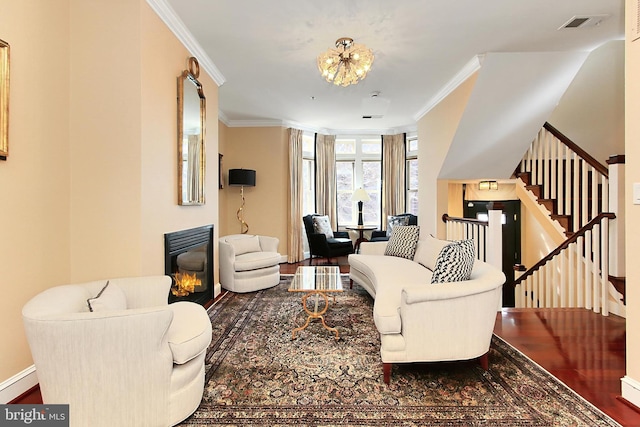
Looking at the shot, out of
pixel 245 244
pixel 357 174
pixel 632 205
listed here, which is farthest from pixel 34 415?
pixel 357 174

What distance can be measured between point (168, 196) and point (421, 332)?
2.38 m

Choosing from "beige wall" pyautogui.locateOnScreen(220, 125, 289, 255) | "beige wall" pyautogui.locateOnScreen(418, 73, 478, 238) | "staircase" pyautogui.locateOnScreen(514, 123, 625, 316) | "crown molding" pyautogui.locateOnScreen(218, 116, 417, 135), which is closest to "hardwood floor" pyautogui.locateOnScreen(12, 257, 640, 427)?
"staircase" pyautogui.locateOnScreen(514, 123, 625, 316)

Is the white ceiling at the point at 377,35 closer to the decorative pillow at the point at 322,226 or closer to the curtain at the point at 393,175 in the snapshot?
the curtain at the point at 393,175

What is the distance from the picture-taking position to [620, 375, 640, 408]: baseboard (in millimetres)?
1884

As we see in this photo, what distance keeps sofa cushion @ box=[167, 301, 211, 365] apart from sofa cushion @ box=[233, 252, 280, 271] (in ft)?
7.00

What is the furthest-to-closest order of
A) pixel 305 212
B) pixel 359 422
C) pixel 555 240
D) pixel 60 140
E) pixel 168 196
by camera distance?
pixel 305 212, pixel 555 240, pixel 168 196, pixel 60 140, pixel 359 422

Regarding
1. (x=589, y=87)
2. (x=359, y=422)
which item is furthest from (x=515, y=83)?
(x=359, y=422)

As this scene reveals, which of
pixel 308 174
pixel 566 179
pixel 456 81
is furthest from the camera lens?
pixel 308 174

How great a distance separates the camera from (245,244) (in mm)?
4883

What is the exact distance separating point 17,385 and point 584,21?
5232mm

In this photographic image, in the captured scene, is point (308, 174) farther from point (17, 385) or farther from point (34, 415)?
point (34, 415)

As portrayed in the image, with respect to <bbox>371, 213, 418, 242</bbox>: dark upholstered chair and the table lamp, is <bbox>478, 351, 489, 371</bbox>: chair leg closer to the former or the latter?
<bbox>371, 213, 418, 242</bbox>: dark upholstered chair

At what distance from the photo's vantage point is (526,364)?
Answer: 2.41 metres

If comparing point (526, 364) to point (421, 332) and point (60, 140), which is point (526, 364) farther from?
point (60, 140)
